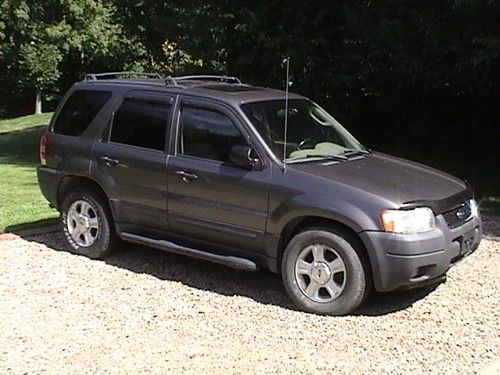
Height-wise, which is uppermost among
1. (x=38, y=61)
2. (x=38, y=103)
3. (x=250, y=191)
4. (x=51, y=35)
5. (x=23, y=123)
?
(x=51, y=35)

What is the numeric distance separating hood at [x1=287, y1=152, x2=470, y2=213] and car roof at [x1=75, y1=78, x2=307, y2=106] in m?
0.94

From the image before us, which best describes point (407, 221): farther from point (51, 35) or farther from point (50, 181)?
point (51, 35)

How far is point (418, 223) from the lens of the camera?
5172 millimetres

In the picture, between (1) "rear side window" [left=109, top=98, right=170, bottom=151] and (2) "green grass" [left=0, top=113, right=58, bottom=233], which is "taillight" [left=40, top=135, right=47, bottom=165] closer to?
(1) "rear side window" [left=109, top=98, right=170, bottom=151]

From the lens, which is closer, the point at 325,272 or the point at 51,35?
the point at 325,272

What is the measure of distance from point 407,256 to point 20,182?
960 cm

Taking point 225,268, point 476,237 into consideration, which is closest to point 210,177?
point 225,268

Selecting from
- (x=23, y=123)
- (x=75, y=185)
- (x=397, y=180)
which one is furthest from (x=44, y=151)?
(x=23, y=123)

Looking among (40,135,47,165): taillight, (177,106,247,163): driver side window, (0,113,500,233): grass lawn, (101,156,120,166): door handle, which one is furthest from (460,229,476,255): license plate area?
A: (40,135,47,165): taillight

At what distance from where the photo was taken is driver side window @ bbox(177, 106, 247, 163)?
19.4 feet

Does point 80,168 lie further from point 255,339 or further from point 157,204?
point 255,339

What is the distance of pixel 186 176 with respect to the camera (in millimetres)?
6031

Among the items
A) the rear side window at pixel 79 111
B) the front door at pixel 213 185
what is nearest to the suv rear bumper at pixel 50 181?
the rear side window at pixel 79 111

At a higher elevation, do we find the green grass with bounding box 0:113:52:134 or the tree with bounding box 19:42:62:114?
the tree with bounding box 19:42:62:114
